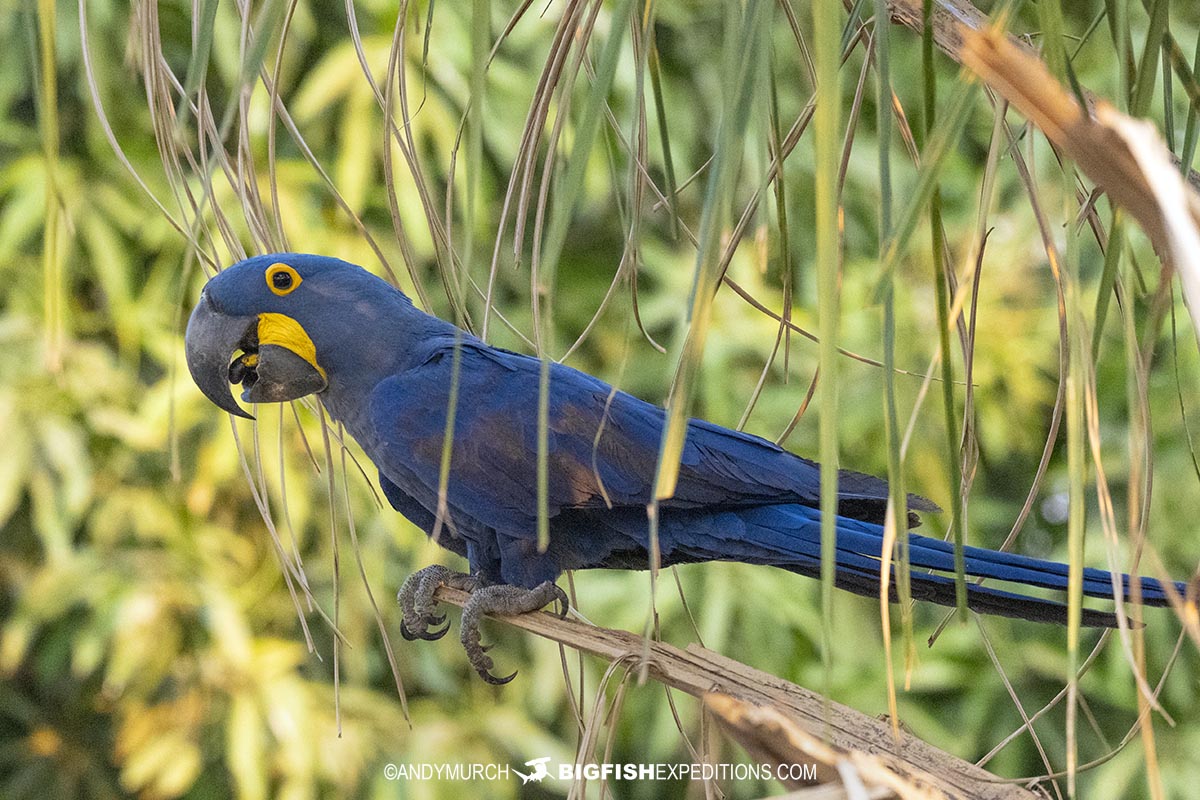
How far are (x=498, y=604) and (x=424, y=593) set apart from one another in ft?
0.31

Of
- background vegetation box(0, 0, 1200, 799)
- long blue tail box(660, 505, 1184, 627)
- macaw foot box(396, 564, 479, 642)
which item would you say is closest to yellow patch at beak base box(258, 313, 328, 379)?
macaw foot box(396, 564, 479, 642)

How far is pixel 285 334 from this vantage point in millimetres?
808

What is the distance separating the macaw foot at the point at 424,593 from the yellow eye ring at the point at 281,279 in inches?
9.2

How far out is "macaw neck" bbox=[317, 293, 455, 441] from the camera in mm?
829

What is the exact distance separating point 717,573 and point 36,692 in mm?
1132

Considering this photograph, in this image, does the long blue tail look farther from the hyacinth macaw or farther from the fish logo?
the fish logo

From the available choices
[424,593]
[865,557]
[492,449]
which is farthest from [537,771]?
[865,557]

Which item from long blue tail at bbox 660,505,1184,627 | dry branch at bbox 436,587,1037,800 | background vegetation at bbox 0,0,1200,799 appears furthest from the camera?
background vegetation at bbox 0,0,1200,799

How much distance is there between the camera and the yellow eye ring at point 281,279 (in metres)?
0.79

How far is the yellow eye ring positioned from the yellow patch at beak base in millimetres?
18

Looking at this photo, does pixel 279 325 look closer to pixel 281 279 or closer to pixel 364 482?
pixel 281 279

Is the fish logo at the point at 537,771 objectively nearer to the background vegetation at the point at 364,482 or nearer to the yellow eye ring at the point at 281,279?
the background vegetation at the point at 364,482

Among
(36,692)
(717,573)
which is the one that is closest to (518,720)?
(717,573)

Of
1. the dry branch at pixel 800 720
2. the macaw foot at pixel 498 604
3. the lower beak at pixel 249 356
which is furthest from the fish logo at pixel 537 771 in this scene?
the lower beak at pixel 249 356
